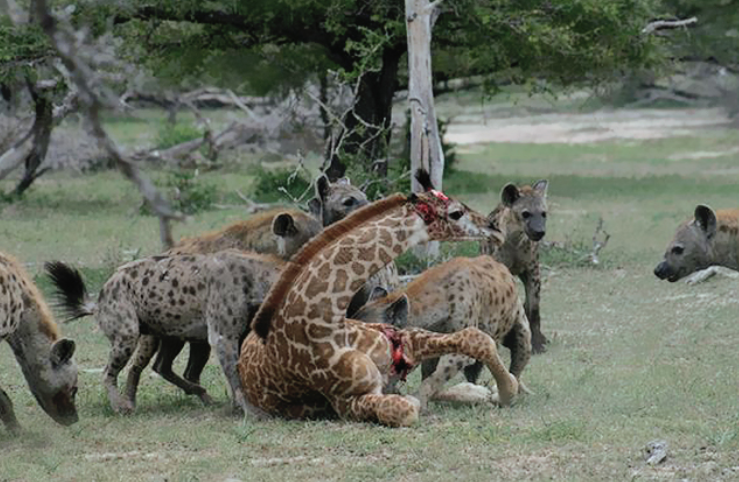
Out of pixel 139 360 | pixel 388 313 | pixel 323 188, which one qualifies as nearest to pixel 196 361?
pixel 139 360

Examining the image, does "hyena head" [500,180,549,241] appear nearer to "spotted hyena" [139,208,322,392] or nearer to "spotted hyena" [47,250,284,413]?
"spotted hyena" [139,208,322,392]

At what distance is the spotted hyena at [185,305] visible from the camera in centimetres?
697

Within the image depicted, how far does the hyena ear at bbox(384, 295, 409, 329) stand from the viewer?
270 inches

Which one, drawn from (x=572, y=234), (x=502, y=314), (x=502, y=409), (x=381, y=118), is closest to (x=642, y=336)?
(x=502, y=314)

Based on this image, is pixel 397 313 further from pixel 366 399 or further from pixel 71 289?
pixel 71 289

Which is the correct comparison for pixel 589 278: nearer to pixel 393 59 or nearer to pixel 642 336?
pixel 642 336

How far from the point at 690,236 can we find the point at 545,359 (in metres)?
1.09

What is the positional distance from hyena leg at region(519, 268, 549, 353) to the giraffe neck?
2.93 metres

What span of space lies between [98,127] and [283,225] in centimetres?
502

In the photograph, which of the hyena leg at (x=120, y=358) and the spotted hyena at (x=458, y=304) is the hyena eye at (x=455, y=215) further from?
the hyena leg at (x=120, y=358)

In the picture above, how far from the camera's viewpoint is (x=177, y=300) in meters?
7.10

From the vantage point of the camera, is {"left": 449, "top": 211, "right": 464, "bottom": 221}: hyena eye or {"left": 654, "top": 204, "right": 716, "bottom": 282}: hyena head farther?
{"left": 654, "top": 204, "right": 716, "bottom": 282}: hyena head

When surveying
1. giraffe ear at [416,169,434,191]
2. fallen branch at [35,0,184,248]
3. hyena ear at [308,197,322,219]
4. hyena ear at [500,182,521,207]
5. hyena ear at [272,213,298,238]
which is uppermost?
fallen branch at [35,0,184,248]

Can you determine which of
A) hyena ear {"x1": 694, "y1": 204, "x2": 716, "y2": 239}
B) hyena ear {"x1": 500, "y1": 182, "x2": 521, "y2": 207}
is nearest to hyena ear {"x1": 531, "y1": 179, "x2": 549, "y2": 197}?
hyena ear {"x1": 500, "y1": 182, "x2": 521, "y2": 207}
